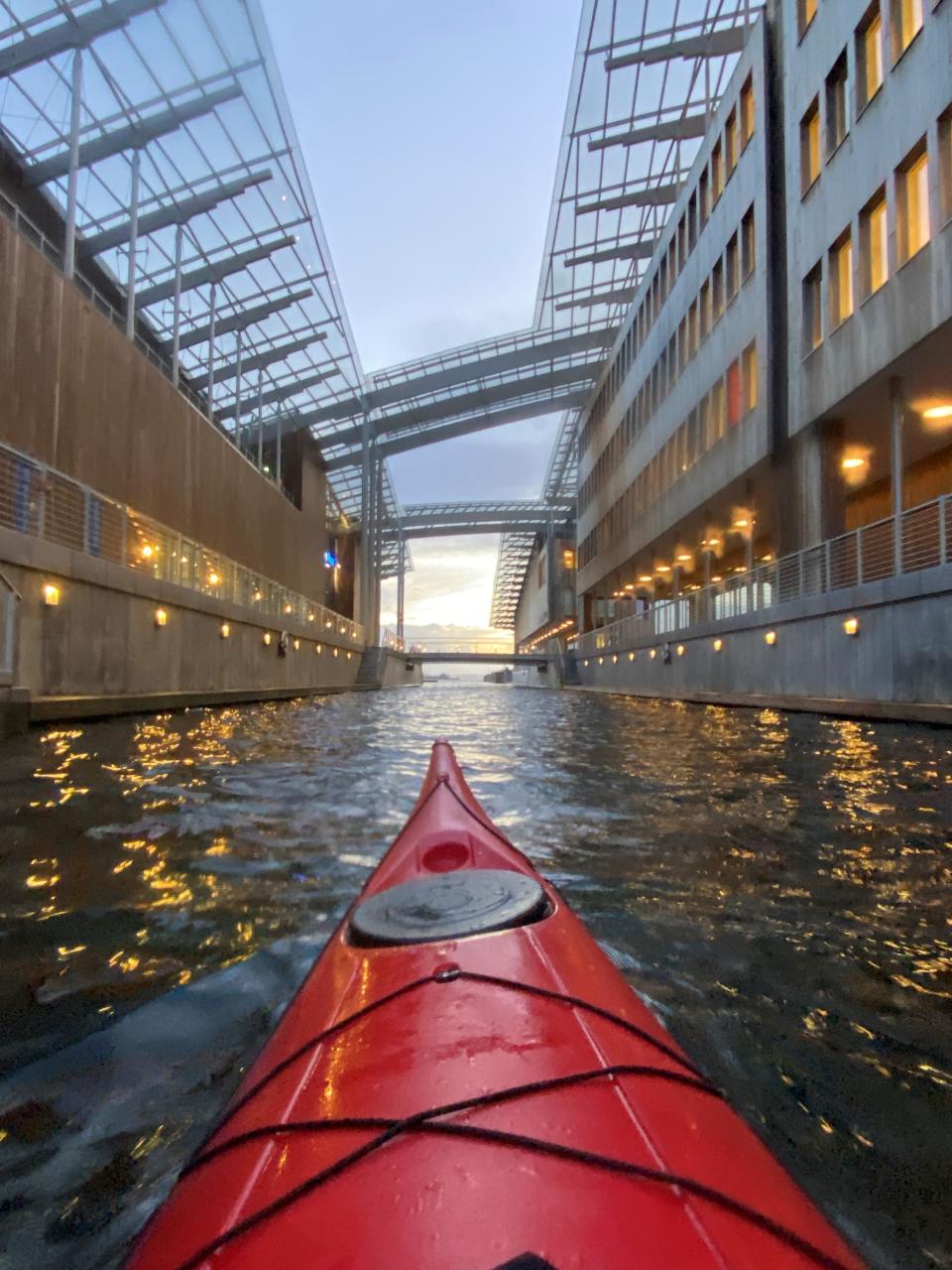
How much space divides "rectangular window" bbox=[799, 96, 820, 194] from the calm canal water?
15680 millimetres

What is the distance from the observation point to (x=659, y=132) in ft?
83.2

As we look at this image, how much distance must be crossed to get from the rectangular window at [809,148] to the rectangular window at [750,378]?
3746 millimetres

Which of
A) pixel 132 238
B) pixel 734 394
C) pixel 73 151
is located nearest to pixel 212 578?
pixel 132 238

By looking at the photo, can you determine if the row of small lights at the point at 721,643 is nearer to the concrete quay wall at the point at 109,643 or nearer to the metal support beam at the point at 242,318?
the concrete quay wall at the point at 109,643

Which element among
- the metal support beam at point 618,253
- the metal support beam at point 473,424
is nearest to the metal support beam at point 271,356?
the metal support beam at point 618,253

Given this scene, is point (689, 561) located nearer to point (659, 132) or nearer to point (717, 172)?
point (717, 172)

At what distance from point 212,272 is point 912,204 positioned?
2017 cm

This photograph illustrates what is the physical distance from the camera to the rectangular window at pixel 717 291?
22281 mm

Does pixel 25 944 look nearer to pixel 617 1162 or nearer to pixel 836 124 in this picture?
pixel 617 1162

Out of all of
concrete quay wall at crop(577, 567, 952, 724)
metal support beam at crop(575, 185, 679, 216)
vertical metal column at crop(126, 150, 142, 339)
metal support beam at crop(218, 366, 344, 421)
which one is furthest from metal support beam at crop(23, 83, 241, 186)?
concrete quay wall at crop(577, 567, 952, 724)

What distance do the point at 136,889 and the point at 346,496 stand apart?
5215 cm

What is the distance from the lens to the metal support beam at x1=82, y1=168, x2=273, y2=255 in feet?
69.3

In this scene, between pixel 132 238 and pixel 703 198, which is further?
pixel 703 198

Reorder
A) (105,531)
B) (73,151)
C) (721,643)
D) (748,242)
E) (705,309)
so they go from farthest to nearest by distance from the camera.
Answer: (705,309) → (721,643) → (748,242) → (73,151) → (105,531)
